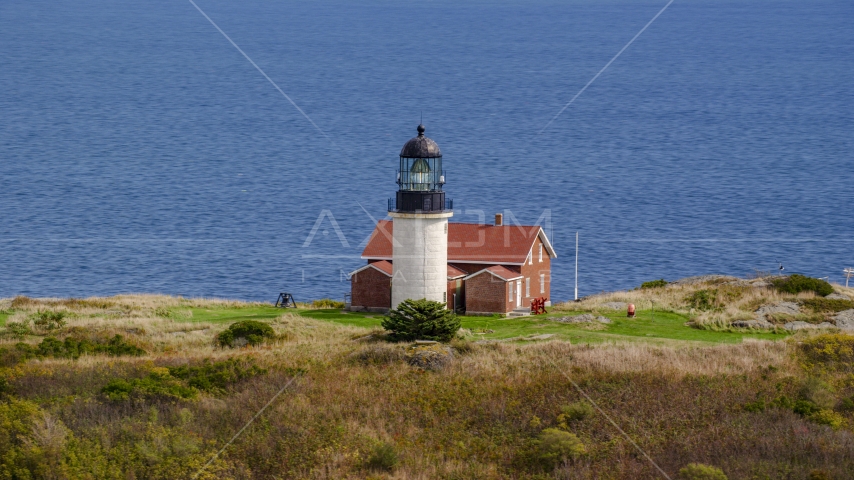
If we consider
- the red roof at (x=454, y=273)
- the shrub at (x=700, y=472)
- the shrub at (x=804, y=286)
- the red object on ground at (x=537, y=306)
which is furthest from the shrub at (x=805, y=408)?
the shrub at (x=804, y=286)

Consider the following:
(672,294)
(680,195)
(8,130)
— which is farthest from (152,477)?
(8,130)

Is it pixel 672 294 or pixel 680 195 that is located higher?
pixel 680 195

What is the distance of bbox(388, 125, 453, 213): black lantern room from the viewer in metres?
42.1

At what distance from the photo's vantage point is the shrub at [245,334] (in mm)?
38031

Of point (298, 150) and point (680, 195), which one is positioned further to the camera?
point (298, 150)

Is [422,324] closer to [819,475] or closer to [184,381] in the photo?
[184,381]

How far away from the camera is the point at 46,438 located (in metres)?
24.2

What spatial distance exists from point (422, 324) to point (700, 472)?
49.9 ft

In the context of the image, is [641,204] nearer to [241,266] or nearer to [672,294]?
[241,266]

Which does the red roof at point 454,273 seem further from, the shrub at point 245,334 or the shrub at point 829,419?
the shrub at point 829,419

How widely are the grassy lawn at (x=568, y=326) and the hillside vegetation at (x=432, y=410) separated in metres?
2.20

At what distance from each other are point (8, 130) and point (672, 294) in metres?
138

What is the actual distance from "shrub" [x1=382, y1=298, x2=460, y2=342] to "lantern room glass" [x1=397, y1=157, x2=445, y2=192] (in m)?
6.68

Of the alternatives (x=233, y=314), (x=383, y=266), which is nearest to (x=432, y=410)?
(x=383, y=266)
